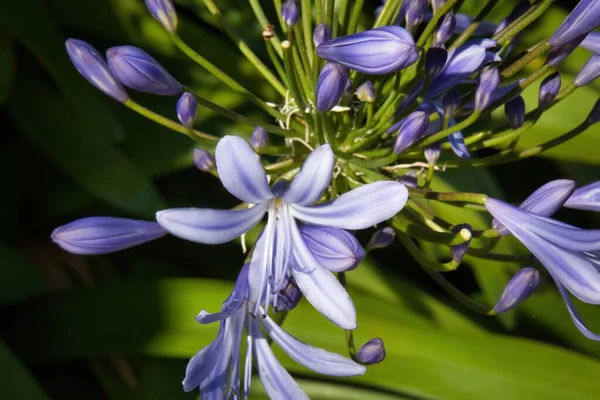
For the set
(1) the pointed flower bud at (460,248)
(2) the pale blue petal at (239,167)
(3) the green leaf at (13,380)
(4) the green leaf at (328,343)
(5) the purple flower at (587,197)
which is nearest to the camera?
(2) the pale blue petal at (239,167)

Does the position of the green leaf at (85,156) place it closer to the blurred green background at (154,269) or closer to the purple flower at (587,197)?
the blurred green background at (154,269)

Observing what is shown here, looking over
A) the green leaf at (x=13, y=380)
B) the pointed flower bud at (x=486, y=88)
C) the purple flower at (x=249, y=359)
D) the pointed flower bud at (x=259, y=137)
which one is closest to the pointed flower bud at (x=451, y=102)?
the pointed flower bud at (x=486, y=88)

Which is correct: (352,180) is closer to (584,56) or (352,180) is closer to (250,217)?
(250,217)

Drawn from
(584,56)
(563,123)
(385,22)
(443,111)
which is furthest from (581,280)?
(584,56)

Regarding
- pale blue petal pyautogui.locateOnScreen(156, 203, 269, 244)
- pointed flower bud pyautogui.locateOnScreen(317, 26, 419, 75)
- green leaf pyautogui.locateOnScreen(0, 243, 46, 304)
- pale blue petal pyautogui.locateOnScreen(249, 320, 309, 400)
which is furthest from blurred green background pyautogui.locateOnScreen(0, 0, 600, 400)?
pointed flower bud pyautogui.locateOnScreen(317, 26, 419, 75)

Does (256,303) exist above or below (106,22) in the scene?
below

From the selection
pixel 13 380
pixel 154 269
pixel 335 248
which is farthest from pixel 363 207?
pixel 154 269

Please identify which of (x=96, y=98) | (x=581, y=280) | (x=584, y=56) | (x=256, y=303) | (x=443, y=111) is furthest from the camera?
(x=584, y=56)
